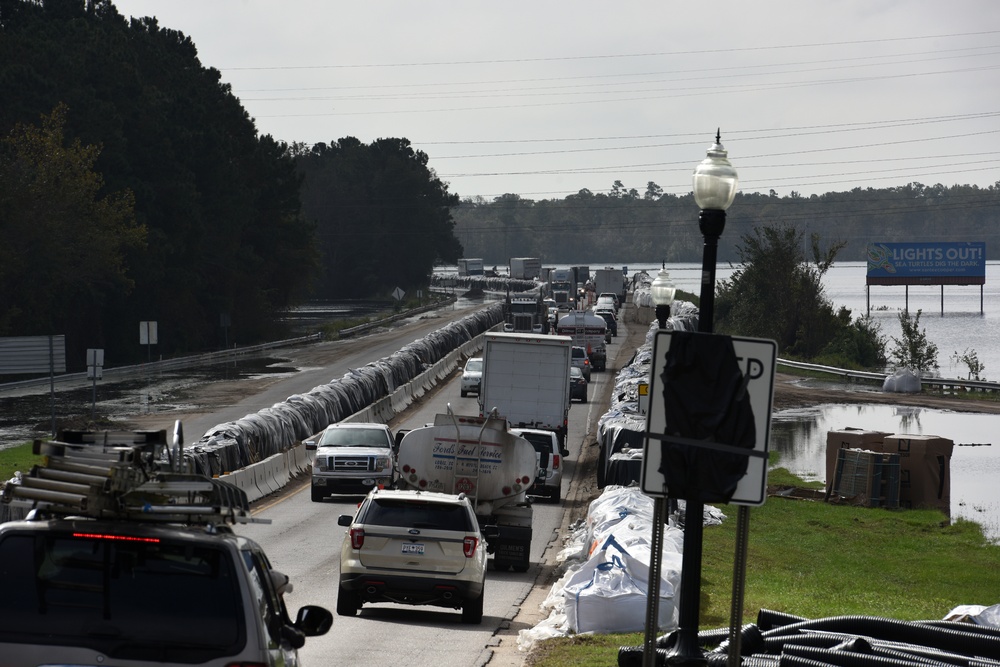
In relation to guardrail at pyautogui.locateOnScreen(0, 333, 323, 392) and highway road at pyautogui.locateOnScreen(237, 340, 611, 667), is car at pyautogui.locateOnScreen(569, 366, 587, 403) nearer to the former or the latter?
highway road at pyautogui.locateOnScreen(237, 340, 611, 667)

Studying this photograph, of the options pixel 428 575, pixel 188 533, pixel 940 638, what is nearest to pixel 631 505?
pixel 428 575

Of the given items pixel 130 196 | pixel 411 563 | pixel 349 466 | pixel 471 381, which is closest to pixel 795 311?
pixel 471 381

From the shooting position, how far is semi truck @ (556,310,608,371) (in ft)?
229

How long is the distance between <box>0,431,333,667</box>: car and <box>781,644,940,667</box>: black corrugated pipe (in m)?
4.66

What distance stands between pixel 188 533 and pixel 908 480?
29.9m

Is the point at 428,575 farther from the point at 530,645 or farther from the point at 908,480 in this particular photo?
the point at 908,480

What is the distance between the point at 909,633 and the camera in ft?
36.3

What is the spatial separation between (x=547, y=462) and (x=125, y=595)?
87.7ft

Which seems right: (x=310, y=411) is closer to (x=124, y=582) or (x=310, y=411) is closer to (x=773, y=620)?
(x=773, y=620)

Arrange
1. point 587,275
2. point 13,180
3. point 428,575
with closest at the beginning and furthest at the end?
point 428,575 < point 13,180 < point 587,275

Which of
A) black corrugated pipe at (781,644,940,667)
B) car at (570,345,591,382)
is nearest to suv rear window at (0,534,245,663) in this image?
black corrugated pipe at (781,644,940,667)

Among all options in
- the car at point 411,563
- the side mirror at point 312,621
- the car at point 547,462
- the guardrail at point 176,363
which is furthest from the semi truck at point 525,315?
the side mirror at point 312,621

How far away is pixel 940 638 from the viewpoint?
36.1 feet

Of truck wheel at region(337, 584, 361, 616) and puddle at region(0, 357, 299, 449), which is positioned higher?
truck wheel at region(337, 584, 361, 616)
